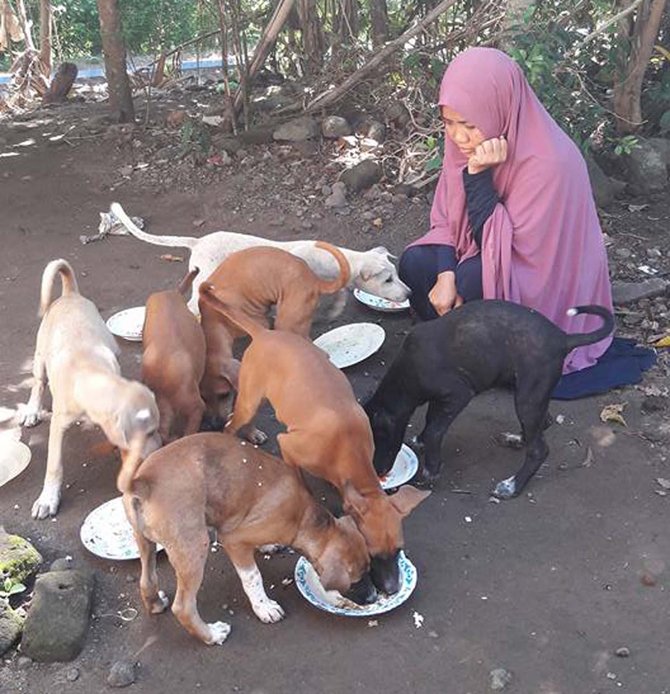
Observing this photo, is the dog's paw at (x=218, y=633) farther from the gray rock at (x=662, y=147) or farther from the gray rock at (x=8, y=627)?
the gray rock at (x=662, y=147)

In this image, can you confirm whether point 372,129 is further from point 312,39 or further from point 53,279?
point 53,279

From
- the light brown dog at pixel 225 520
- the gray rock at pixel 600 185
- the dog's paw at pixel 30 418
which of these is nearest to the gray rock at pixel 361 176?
the gray rock at pixel 600 185

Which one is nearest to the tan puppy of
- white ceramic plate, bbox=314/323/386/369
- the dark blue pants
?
white ceramic plate, bbox=314/323/386/369

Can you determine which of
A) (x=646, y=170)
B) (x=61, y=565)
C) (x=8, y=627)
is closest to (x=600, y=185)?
(x=646, y=170)

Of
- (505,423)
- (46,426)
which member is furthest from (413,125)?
(46,426)

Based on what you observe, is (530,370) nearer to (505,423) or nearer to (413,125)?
(505,423)

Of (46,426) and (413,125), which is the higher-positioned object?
(413,125)

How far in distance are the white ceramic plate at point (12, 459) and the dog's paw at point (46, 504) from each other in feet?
1.18

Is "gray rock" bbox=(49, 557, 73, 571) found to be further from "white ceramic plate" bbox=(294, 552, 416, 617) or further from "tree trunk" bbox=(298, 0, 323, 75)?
"tree trunk" bbox=(298, 0, 323, 75)

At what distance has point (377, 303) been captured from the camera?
6699 millimetres

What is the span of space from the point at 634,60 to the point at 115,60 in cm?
580

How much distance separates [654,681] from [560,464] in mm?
1593

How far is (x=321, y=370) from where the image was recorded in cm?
431

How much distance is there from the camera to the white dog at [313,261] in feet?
19.9
